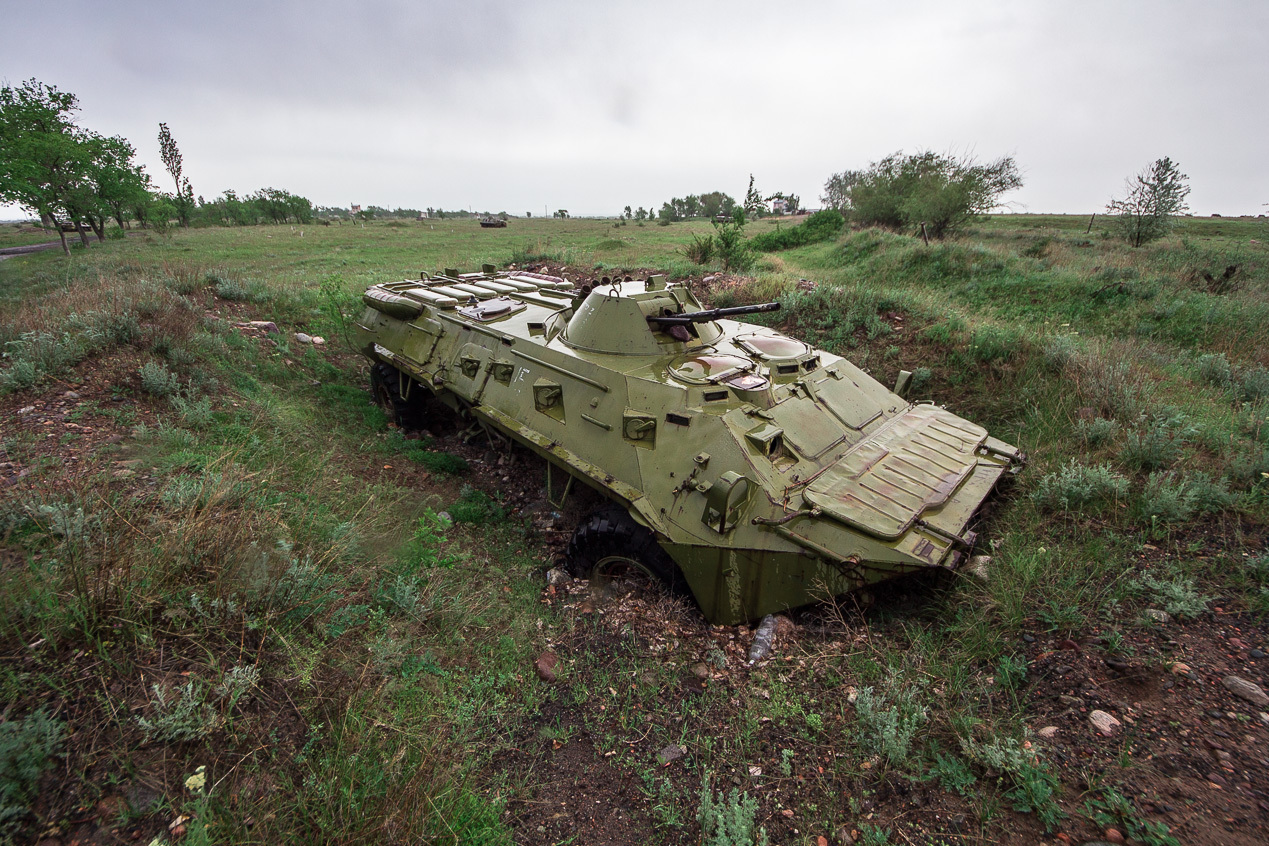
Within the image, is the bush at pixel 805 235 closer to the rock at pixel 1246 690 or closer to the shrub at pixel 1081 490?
the shrub at pixel 1081 490

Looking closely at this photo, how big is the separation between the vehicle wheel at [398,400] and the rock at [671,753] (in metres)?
6.29

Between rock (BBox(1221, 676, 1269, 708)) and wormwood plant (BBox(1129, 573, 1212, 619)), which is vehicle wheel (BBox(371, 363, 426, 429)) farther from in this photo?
rock (BBox(1221, 676, 1269, 708))

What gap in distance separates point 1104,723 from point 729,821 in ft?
6.43

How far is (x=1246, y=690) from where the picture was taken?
2723 mm

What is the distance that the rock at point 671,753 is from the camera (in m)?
3.14

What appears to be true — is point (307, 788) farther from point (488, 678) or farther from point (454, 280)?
point (454, 280)

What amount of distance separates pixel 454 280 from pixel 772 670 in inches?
326

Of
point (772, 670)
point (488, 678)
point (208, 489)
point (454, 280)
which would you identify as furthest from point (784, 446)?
point (454, 280)

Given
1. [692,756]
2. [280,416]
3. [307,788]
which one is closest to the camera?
[307,788]

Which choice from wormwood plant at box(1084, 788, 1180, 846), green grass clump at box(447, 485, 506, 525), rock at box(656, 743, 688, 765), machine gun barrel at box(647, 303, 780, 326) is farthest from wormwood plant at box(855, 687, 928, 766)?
green grass clump at box(447, 485, 506, 525)

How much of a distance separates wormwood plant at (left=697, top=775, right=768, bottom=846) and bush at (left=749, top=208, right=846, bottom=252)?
23345mm

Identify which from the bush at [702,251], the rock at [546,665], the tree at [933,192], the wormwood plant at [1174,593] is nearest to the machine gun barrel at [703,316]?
the rock at [546,665]

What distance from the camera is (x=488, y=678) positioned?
11.6ft

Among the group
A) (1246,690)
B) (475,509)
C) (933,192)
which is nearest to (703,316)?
(475,509)
